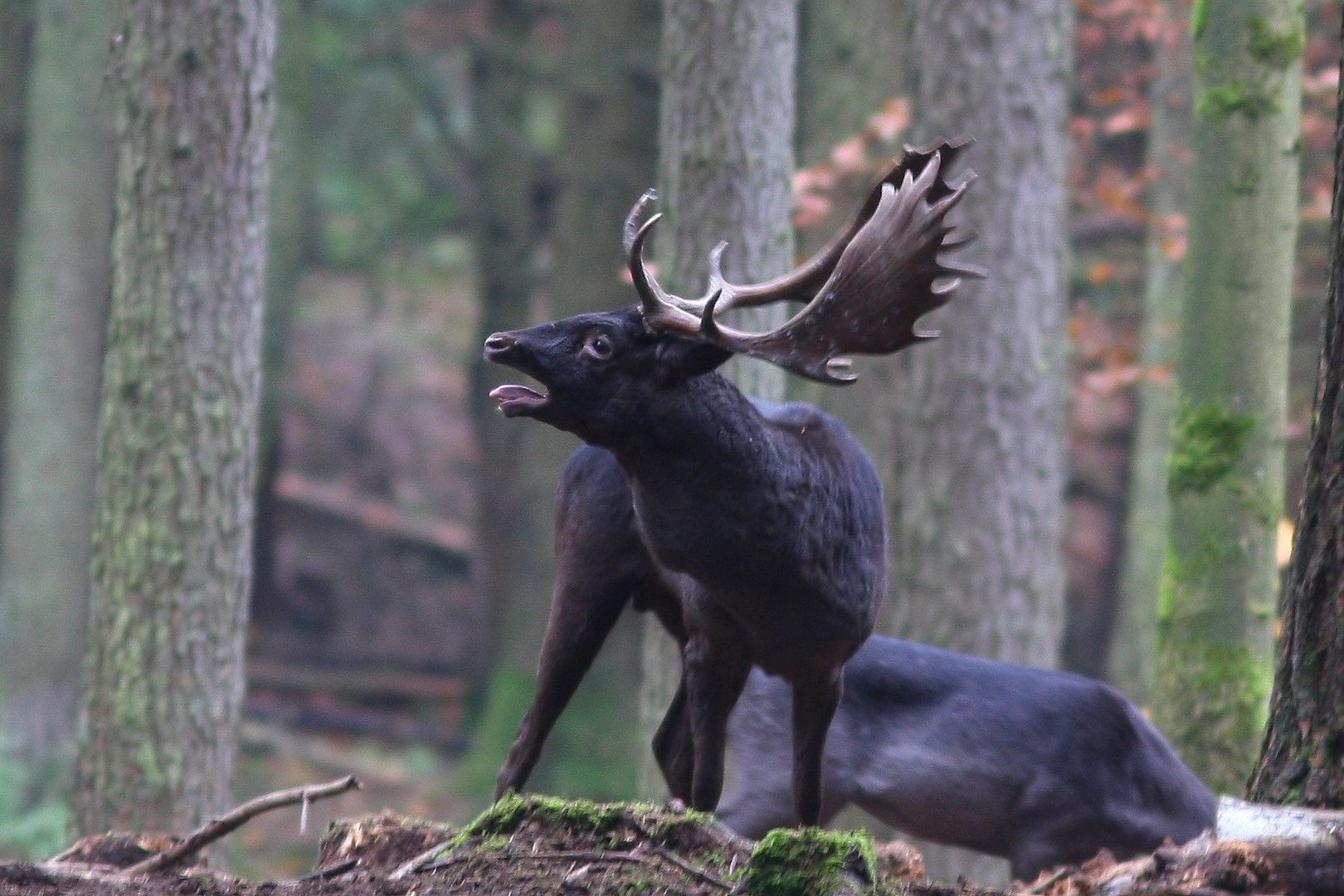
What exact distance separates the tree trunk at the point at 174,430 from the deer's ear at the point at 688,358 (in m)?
3.60

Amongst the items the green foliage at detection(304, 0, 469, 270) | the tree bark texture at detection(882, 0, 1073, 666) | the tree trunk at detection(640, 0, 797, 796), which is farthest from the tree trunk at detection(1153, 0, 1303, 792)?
the green foliage at detection(304, 0, 469, 270)

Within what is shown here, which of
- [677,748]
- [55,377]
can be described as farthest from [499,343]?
[55,377]

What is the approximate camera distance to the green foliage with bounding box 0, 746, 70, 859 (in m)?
11.9

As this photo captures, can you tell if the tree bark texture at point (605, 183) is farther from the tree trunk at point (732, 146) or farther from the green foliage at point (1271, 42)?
the green foliage at point (1271, 42)

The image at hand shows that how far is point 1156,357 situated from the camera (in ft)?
46.0

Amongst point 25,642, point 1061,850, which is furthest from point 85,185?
point 1061,850

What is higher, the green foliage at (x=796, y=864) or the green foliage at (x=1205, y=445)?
the green foliage at (x=1205, y=445)

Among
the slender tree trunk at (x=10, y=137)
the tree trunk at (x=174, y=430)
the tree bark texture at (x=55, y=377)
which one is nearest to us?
the tree trunk at (x=174, y=430)

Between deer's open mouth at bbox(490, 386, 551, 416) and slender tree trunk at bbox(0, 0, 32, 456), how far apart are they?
11.9m

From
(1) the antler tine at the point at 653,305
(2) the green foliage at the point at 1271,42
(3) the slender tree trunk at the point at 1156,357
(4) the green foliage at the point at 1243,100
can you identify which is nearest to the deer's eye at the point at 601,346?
(1) the antler tine at the point at 653,305

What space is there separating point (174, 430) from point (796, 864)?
421 cm

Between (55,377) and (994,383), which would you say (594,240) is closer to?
(55,377)

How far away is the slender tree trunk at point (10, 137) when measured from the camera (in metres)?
15.0

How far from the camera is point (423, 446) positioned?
1128 inches
